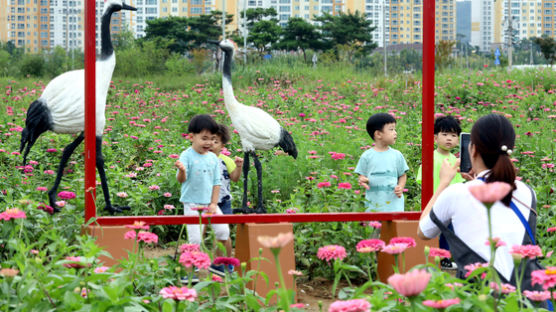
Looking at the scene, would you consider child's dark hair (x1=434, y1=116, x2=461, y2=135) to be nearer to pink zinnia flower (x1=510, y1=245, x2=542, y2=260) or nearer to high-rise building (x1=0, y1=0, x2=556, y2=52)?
high-rise building (x1=0, y1=0, x2=556, y2=52)

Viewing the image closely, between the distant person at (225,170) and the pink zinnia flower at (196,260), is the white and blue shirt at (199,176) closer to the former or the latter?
the distant person at (225,170)

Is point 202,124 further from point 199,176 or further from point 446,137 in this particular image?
point 446,137

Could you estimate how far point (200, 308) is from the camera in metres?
2.30

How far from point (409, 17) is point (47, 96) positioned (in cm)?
326

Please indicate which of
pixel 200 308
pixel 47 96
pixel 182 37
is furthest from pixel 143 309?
pixel 182 37

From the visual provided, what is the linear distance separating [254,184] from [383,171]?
3.74 ft

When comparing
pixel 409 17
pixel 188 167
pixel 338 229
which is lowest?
pixel 338 229

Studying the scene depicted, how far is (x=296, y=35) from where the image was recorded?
1008 centimetres

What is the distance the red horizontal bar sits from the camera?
10.6 feet

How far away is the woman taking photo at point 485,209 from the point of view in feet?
7.58

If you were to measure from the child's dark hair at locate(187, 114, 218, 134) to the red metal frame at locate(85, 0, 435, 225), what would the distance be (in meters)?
0.55

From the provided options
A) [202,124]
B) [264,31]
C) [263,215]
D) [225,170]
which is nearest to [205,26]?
[264,31]

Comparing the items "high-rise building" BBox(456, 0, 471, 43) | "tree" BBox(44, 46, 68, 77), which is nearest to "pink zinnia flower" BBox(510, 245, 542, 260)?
"high-rise building" BBox(456, 0, 471, 43)

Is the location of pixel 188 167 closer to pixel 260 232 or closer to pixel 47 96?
pixel 260 232
